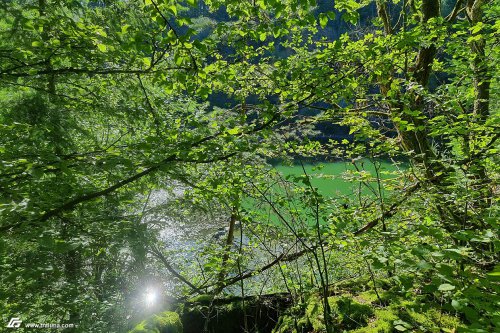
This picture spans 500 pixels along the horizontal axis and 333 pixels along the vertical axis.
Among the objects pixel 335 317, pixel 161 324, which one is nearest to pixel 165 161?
pixel 161 324

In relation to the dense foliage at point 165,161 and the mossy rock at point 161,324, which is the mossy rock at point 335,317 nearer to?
the dense foliage at point 165,161

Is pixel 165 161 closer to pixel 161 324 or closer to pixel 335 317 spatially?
pixel 161 324

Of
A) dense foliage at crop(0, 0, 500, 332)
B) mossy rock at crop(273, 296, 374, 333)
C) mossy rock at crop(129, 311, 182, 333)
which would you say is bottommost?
mossy rock at crop(273, 296, 374, 333)

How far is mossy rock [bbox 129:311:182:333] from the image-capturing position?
12.1ft

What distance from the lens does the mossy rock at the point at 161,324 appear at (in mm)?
3682

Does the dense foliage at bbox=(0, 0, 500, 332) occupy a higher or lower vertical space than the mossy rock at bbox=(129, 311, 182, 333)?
higher

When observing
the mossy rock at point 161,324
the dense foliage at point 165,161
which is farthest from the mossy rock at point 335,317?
the mossy rock at point 161,324

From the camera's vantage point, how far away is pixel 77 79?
3898 millimetres

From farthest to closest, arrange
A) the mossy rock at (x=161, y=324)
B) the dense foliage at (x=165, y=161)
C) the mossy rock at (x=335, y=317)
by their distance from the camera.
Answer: the mossy rock at (x=335, y=317), the mossy rock at (x=161, y=324), the dense foliage at (x=165, y=161)

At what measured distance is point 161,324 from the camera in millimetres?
4125

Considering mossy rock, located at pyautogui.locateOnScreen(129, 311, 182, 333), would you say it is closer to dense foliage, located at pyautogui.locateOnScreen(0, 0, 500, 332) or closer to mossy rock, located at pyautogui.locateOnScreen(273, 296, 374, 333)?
dense foliage, located at pyautogui.locateOnScreen(0, 0, 500, 332)

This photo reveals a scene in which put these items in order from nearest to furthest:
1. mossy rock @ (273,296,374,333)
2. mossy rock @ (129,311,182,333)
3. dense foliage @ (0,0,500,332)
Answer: dense foliage @ (0,0,500,332), mossy rock @ (129,311,182,333), mossy rock @ (273,296,374,333)

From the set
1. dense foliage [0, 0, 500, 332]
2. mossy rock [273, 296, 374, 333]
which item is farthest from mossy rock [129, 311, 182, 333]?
mossy rock [273, 296, 374, 333]

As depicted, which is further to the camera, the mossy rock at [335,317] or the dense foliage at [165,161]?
the mossy rock at [335,317]
